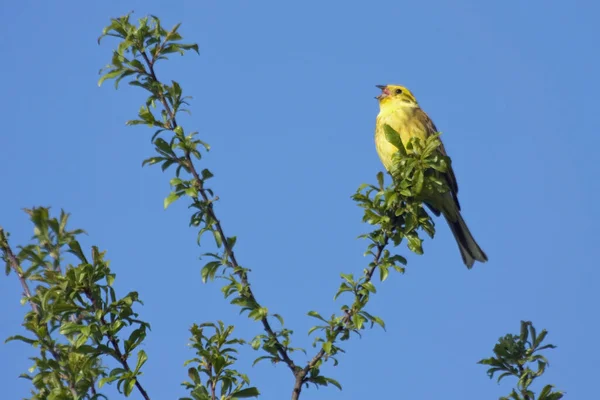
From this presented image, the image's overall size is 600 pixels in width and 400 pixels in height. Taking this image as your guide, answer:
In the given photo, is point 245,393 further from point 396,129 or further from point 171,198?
point 396,129

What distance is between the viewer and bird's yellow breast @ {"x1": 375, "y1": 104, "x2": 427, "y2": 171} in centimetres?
773

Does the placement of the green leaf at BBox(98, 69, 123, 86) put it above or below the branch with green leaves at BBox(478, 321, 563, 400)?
above

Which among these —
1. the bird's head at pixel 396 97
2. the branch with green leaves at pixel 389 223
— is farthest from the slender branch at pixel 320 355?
the bird's head at pixel 396 97

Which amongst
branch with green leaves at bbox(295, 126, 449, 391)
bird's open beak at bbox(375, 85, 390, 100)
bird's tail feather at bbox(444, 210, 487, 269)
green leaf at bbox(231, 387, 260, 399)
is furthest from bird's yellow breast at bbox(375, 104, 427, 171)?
green leaf at bbox(231, 387, 260, 399)

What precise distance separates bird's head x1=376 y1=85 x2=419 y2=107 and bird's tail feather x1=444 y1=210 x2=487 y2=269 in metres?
1.39

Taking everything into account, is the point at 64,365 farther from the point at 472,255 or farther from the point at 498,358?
the point at 472,255

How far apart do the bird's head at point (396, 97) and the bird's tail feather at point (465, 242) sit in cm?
139

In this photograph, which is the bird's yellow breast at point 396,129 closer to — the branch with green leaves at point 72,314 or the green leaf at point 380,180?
the green leaf at point 380,180

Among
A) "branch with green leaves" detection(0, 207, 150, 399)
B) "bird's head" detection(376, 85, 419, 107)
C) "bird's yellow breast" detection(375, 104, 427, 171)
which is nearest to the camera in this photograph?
"branch with green leaves" detection(0, 207, 150, 399)

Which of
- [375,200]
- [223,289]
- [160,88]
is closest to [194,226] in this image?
[223,289]

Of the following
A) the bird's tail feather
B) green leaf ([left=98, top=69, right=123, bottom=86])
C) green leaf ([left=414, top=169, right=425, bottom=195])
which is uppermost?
the bird's tail feather

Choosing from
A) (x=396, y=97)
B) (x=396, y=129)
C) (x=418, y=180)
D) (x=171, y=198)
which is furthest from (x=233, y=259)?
(x=396, y=97)

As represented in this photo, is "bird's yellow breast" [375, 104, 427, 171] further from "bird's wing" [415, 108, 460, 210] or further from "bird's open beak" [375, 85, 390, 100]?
"bird's open beak" [375, 85, 390, 100]

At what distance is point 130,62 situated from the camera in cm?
352
